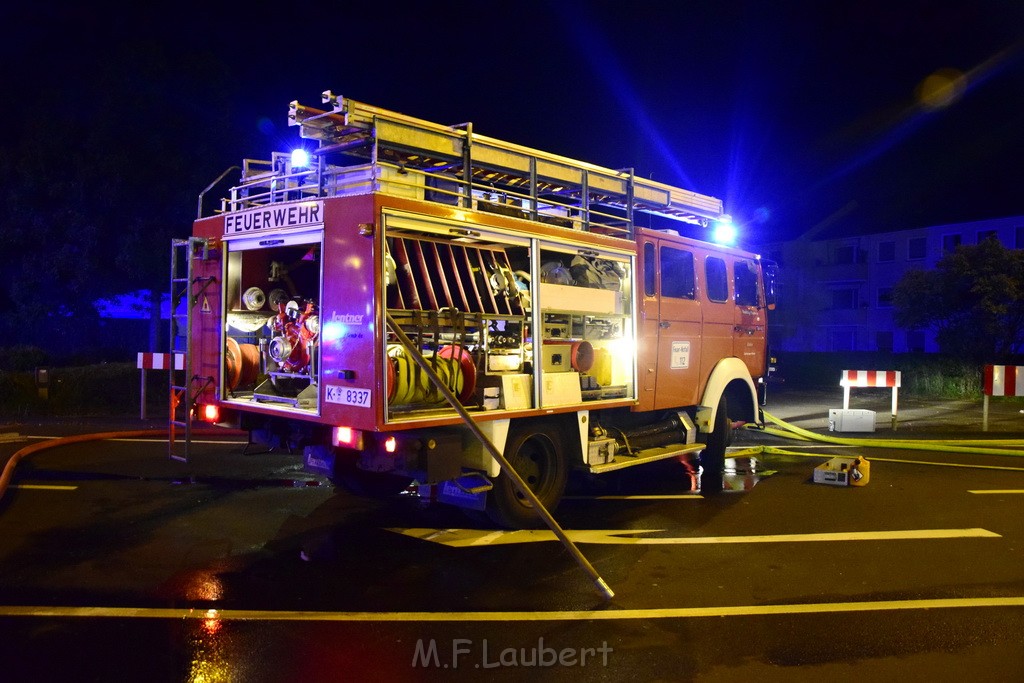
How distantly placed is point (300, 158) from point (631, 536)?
4.31m

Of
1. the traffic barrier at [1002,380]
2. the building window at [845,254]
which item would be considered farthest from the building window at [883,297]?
the traffic barrier at [1002,380]

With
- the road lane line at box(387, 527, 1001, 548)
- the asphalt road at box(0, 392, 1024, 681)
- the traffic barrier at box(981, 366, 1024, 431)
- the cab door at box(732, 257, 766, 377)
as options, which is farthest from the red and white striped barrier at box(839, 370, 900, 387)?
the road lane line at box(387, 527, 1001, 548)

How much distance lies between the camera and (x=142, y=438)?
1153 cm

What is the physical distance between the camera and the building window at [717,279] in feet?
30.9

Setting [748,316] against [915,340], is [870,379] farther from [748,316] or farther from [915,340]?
[915,340]

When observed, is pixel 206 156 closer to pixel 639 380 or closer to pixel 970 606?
pixel 639 380

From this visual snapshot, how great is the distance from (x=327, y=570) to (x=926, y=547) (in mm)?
4819

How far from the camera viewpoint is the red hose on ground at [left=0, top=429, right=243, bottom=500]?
845cm

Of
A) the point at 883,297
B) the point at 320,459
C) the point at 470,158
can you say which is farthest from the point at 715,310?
the point at 883,297

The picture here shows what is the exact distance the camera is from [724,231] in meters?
10.3

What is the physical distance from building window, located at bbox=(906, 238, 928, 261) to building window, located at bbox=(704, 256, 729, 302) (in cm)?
3138

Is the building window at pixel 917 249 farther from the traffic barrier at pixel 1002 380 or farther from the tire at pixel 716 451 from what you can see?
the tire at pixel 716 451

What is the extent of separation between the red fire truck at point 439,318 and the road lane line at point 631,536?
0.24 meters

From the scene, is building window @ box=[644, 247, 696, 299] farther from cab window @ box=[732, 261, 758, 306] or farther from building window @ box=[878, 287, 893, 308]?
building window @ box=[878, 287, 893, 308]
